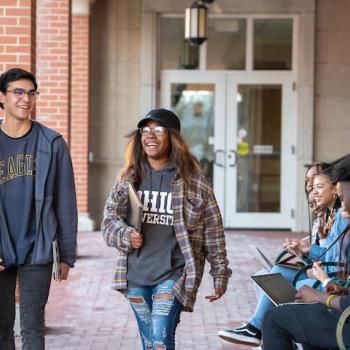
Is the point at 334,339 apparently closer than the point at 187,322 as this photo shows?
Yes

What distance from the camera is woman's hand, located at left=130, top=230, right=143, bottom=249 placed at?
14.1ft

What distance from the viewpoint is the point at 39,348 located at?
4.25 meters

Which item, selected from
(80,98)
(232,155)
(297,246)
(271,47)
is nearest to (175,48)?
(271,47)

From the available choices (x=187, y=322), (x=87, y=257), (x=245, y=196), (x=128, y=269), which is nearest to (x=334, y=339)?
(x=128, y=269)

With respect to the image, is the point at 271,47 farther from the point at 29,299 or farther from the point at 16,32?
the point at 29,299

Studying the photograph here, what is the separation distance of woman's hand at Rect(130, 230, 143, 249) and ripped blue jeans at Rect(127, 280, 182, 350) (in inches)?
9.6

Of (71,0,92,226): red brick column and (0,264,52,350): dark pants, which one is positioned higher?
(71,0,92,226): red brick column

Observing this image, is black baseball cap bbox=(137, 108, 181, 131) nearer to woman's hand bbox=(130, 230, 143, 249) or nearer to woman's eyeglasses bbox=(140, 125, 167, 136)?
woman's eyeglasses bbox=(140, 125, 167, 136)

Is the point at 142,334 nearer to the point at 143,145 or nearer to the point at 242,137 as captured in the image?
the point at 143,145

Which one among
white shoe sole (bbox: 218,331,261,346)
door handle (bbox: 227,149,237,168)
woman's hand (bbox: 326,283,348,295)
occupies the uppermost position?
door handle (bbox: 227,149,237,168)

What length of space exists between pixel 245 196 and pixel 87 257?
3696 millimetres

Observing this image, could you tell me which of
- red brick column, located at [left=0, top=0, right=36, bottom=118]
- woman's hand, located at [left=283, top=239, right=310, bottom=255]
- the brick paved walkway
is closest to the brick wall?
the brick paved walkway

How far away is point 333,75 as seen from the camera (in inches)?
516

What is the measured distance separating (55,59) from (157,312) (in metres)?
6.19
